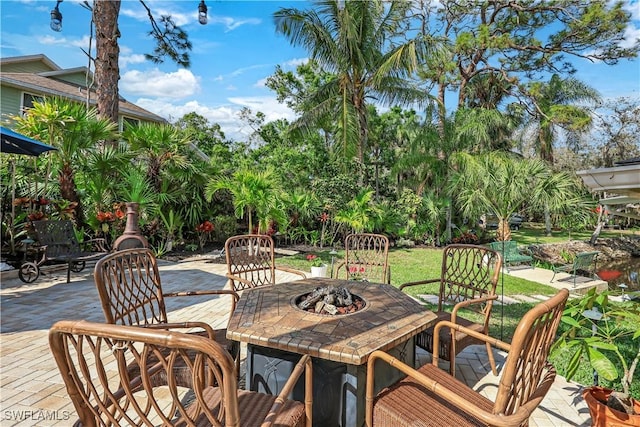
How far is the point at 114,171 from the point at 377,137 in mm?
11536

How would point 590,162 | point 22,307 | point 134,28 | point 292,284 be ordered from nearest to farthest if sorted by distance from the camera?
1. point 292,284
2. point 22,307
3. point 134,28
4. point 590,162

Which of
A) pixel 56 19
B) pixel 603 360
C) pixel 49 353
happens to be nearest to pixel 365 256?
pixel 603 360

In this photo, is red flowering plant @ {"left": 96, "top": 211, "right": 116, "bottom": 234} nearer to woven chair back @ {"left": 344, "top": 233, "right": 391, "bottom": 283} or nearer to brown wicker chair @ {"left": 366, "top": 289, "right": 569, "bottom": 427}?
woven chair back @ {"left": 344, "top": 233, "right": 391, "bottom": 283}

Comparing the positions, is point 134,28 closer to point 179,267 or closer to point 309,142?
point 309,142

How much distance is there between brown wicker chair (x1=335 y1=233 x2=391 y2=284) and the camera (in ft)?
14.6

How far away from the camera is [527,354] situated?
148 centimetres

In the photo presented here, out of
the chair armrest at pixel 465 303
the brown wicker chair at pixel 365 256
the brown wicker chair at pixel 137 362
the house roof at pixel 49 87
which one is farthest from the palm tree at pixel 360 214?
the house roof at pixel 49 87

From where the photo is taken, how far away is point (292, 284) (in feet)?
10.9

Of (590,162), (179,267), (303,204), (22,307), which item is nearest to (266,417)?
(22,307)

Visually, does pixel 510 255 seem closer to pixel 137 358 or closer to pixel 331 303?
pixel 331 303

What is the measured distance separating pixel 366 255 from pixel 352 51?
27.2 feet

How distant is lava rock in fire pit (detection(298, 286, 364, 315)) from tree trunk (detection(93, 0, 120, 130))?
8.22 m

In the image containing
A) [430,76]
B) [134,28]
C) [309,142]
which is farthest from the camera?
[430,76]

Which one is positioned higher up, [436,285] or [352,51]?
[352,51]
